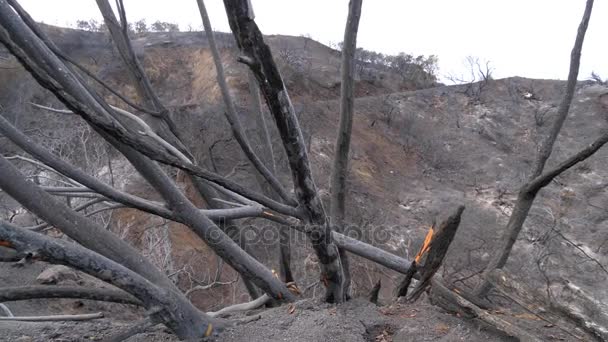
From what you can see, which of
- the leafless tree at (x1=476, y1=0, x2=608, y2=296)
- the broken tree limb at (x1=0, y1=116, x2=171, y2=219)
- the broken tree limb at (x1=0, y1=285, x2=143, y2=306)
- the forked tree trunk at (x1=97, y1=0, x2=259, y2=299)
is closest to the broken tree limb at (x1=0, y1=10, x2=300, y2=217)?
the broken tree limb at (x1=0, y1=116, x2=171, y2=219)

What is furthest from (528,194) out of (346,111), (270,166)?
(270,166)

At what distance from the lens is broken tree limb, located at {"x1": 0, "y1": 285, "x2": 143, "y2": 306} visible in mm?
1485

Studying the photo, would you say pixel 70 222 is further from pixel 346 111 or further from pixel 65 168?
pixel 346 111

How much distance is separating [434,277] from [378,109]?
1840 cm

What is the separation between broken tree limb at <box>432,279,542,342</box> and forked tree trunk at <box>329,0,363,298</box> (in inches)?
19.8

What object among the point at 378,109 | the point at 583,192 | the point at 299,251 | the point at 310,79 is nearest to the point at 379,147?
the point at 378,109

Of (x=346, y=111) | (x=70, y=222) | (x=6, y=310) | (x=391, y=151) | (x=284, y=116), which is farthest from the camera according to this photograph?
(x=391, y=151)

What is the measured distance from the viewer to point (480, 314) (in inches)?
78.4

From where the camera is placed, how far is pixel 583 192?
15.5 metres

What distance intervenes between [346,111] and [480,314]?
156 cm

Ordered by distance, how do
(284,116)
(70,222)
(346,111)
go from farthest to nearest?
(346,111) < (70,222) < (284,116)

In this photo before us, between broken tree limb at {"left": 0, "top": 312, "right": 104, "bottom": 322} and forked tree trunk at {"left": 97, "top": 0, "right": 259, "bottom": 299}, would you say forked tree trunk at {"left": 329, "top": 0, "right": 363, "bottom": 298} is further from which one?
broken tree limb at {"left": 0, "top": 312, "right": 104, "bottom": 322}

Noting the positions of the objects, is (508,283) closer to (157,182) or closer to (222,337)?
(222,337)

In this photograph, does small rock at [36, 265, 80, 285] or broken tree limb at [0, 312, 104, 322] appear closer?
broken tree limb at [0, 312, 104, 322]
